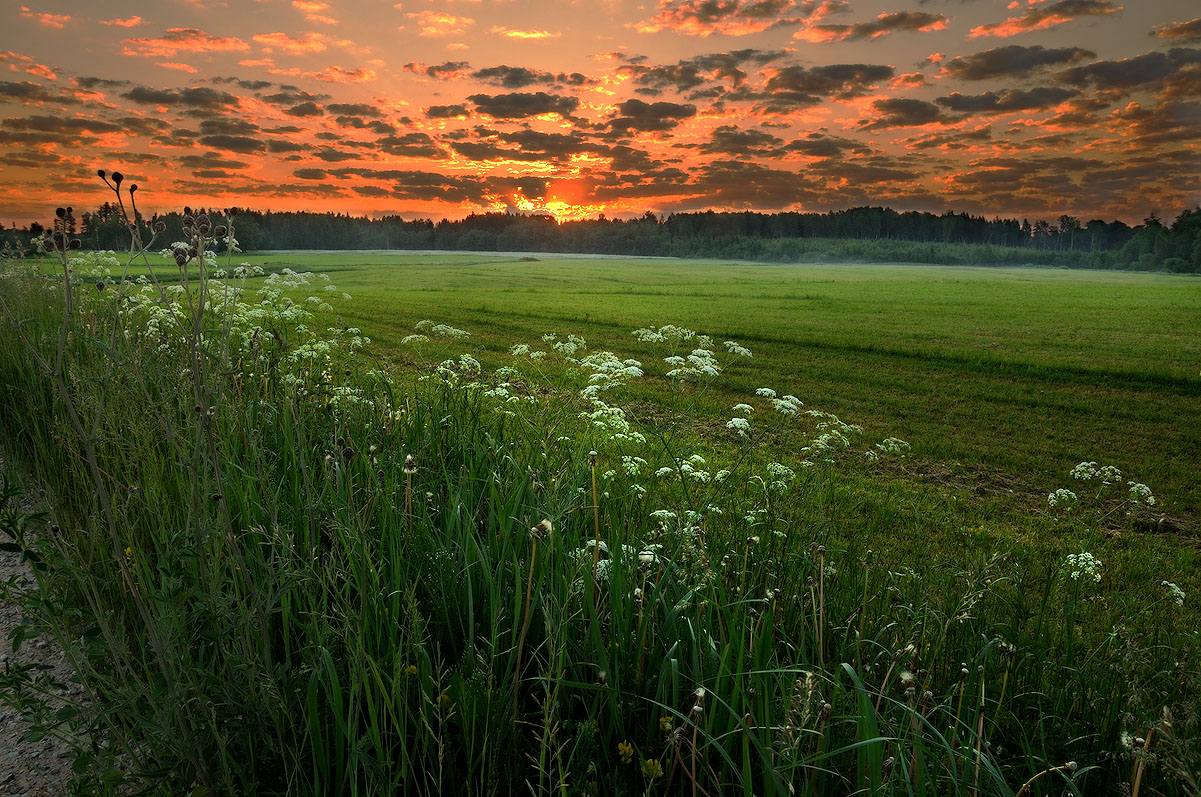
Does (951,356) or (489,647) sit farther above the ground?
(489,647)

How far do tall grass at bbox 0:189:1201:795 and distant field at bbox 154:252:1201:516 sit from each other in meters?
3.21

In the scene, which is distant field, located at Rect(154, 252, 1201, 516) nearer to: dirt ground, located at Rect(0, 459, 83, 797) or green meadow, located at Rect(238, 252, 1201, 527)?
green meadow, located at Rect(238, 252, 1201, 527)

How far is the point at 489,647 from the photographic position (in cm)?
258

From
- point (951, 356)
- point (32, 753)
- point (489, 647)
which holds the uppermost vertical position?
point (489, 647)

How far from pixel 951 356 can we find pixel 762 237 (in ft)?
345

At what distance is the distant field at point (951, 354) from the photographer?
11281 millimetres

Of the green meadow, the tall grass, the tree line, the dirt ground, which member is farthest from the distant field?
the tree line

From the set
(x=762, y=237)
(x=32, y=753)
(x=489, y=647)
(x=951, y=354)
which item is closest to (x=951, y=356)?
(x=951, y=354)

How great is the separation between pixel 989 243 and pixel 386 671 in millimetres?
140956

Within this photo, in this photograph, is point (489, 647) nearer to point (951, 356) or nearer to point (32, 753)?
point (32, 753)

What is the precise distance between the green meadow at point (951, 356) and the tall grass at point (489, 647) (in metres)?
6.54

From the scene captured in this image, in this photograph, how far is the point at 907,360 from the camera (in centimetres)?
1877

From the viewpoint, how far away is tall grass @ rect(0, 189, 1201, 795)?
7.14ft

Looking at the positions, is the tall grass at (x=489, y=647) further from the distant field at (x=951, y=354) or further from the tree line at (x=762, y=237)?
the tree line at (x=762, y=237)
